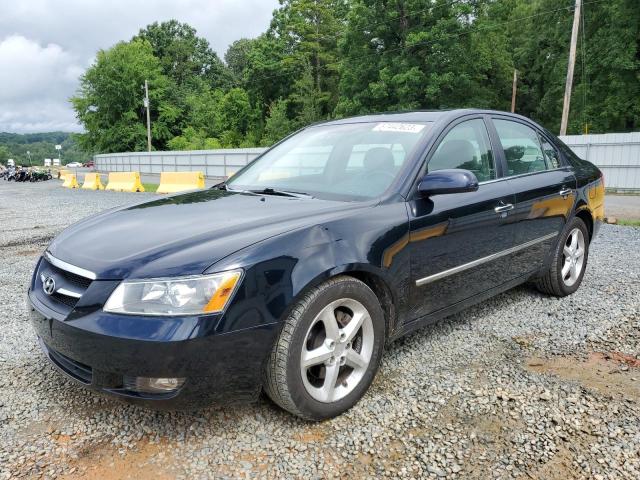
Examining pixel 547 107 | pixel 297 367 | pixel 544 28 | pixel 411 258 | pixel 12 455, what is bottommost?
pixel 12 455

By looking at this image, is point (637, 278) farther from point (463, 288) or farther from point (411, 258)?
point (411, 258)

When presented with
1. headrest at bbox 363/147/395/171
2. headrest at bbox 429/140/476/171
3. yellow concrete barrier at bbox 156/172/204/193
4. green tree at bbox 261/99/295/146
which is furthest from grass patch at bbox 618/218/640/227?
green tree at bbox 261/99/295/146

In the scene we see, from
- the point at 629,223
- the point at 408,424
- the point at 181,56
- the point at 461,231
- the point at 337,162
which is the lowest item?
the point at 408,424

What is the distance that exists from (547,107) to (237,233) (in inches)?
1756

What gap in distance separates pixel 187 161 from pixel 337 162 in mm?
31915

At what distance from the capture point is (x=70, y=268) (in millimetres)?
2285

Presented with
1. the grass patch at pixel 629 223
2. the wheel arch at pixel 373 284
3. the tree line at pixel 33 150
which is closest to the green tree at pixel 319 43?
the grass patch at pixel 629 223

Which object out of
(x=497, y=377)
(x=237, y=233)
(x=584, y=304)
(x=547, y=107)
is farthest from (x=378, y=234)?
(x=547, y=107)

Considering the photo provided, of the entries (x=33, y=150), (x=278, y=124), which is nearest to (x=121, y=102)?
(x=278, y=124)

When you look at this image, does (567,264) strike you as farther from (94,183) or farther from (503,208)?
(94,183)

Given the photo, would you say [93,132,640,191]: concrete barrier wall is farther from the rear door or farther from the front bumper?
the front bumper

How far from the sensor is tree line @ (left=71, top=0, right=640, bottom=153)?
35125mm

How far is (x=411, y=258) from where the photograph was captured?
2705 mm

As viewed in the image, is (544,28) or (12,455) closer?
(12,455)
